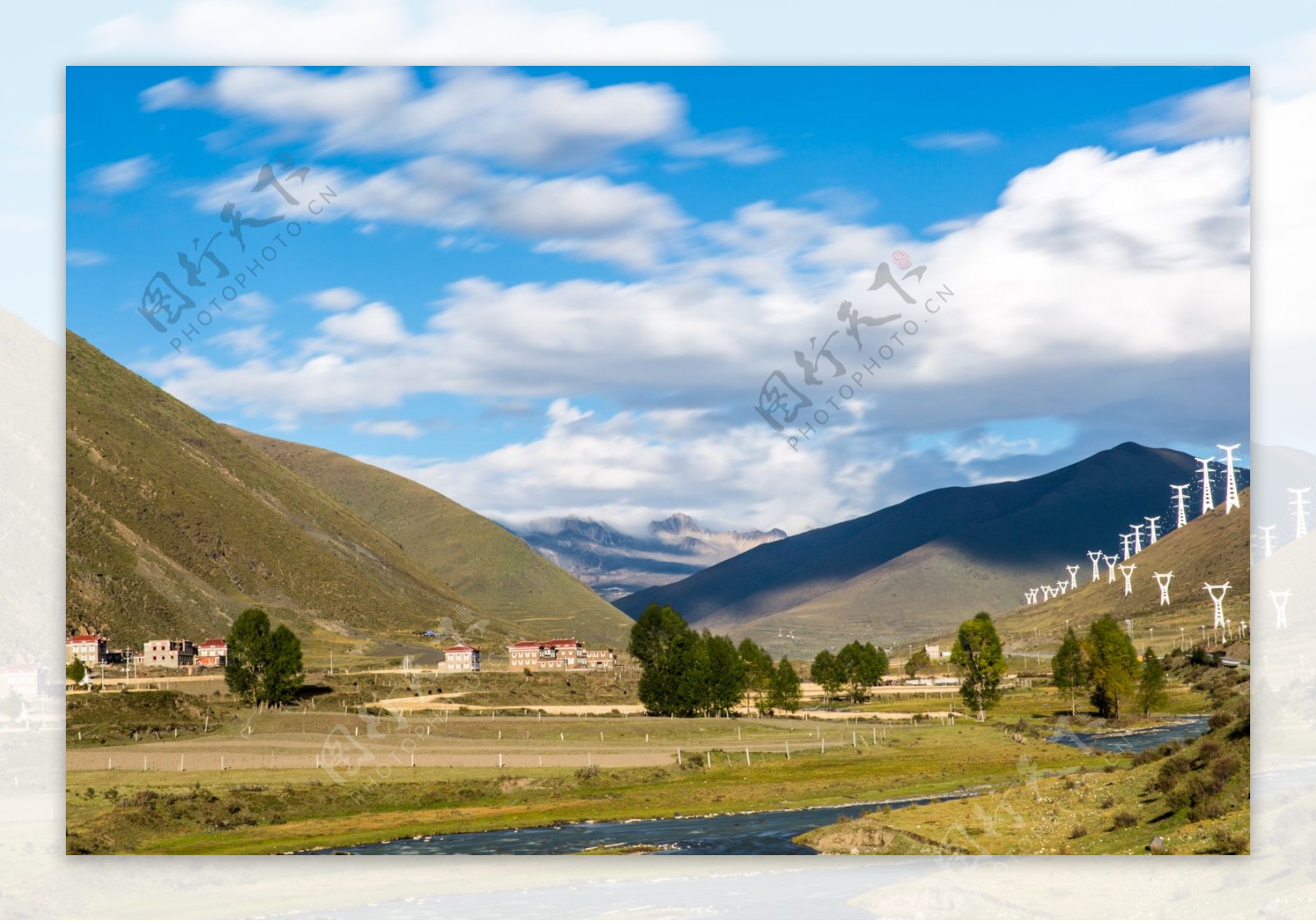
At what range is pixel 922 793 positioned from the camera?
40.6m

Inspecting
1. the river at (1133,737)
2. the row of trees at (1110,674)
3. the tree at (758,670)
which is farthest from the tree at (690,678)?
the river at (1133,737)

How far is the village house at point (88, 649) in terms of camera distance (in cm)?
5922

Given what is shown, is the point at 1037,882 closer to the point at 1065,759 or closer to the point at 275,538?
the point at 1065,759

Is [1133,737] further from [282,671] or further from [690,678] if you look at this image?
[282,671]

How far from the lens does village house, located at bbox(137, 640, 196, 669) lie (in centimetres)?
6312

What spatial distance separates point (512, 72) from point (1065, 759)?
31.7 metres

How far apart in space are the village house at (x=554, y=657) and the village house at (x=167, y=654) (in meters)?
35.5

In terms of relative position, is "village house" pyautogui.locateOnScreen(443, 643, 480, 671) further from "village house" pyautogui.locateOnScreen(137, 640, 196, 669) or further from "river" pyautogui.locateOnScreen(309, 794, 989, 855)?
"river" pyautogui.locateOnScreen(309, 794, 989, 855)

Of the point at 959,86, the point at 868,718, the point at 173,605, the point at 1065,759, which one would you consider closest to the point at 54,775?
the point at 959,86

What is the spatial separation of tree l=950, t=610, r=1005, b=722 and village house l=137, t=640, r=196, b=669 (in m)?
42.7

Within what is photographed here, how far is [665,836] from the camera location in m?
34.9

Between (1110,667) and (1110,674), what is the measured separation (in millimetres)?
1023

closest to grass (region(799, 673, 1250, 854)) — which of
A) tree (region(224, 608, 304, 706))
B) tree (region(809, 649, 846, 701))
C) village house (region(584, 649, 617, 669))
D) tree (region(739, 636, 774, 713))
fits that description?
tree (region(224, 608, 304, 706))

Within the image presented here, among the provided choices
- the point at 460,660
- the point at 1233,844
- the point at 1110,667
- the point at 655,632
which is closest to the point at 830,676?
the point at 655,632
